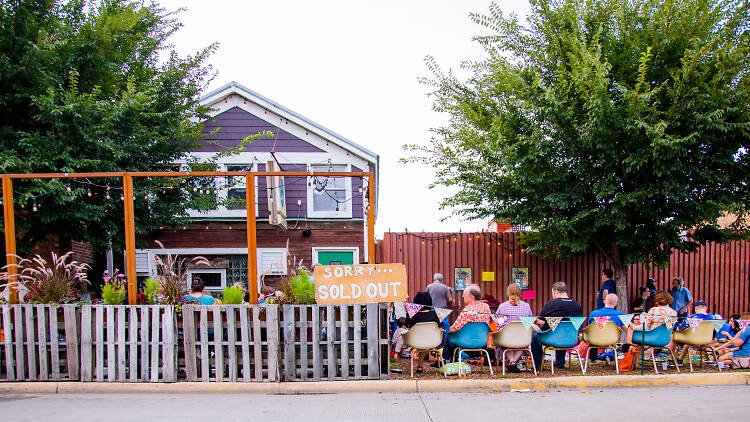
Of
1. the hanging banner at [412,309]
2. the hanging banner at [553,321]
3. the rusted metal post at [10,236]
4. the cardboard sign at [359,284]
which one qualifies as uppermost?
the rusted metal post at [10,236]

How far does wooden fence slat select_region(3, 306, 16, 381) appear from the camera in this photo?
277 inches

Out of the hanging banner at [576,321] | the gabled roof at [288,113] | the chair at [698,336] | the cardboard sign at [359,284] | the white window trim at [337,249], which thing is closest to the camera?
the cardboard sign at [359,284]

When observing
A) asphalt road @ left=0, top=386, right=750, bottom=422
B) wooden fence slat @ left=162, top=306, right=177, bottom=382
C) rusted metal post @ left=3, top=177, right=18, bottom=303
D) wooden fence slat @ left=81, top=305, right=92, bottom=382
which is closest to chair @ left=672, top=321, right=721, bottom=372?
asphalt road @ left=0, top=386, right=750, bottom=422

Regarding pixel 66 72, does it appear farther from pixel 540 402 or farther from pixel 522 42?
pixel 540 402

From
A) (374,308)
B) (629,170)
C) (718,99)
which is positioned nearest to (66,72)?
(374,308)

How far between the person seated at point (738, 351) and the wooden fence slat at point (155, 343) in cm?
859

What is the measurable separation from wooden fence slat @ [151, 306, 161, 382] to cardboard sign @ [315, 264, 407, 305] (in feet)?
7.46

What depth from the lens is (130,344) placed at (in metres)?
6.98

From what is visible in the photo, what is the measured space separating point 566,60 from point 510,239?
15.6ft

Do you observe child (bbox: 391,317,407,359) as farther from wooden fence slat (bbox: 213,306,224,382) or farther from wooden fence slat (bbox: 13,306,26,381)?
wooden fence slat (bbox: 13,306,26,381)

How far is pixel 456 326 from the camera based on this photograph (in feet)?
24.3

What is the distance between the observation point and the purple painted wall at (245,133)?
581 inches

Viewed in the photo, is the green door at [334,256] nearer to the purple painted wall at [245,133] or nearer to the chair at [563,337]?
the purple painted wall at [245,133]

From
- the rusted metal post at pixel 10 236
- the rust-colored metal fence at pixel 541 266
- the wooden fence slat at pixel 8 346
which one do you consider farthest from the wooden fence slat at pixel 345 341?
the rust-colored metal fence at pixel 541 266
